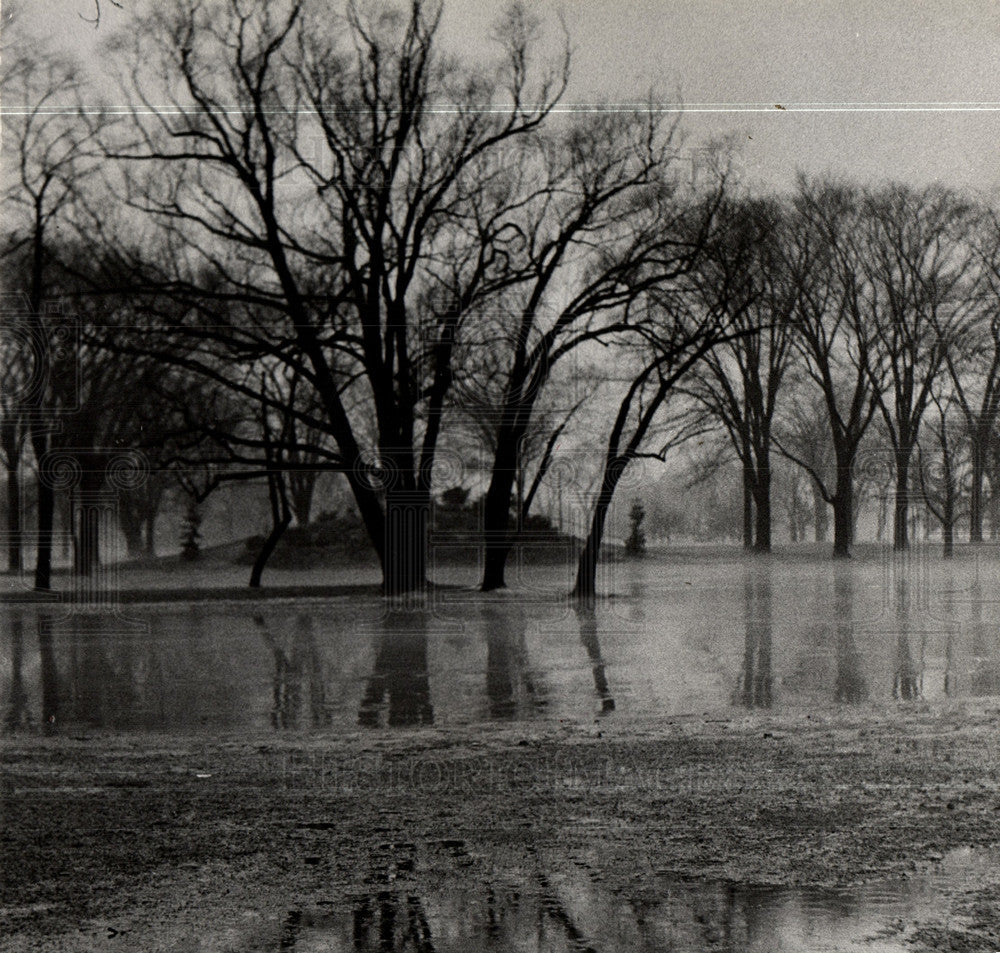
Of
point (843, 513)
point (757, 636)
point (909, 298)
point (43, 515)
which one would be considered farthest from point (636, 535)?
point (43, 515)

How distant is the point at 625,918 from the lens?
274cm

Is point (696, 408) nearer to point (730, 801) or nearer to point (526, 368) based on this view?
point (526, 368)

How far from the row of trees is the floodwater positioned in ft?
0.71

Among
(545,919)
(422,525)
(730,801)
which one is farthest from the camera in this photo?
(422,525)

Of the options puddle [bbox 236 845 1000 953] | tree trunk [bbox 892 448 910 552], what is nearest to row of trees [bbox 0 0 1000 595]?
tree trunk [bbox 892 448 910 552]

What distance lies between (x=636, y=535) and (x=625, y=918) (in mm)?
1917

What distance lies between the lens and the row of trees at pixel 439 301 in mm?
4410

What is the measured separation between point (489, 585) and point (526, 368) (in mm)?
938

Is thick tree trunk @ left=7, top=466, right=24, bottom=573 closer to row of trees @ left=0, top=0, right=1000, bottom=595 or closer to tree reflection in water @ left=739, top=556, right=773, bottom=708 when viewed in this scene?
row of trees @ left=0, top=0, right=1000, bottom=595

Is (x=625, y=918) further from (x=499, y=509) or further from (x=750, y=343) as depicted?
(x=750, y=343)

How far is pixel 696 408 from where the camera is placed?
4.45 m

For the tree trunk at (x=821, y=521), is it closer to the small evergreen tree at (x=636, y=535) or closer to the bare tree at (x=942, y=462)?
the bare tree at (x=942, y=462)

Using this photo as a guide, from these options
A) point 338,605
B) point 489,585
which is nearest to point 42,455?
point 338,605

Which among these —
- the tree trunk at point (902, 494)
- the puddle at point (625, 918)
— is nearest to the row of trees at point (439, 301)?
the tree trunk at point (902, 494)
